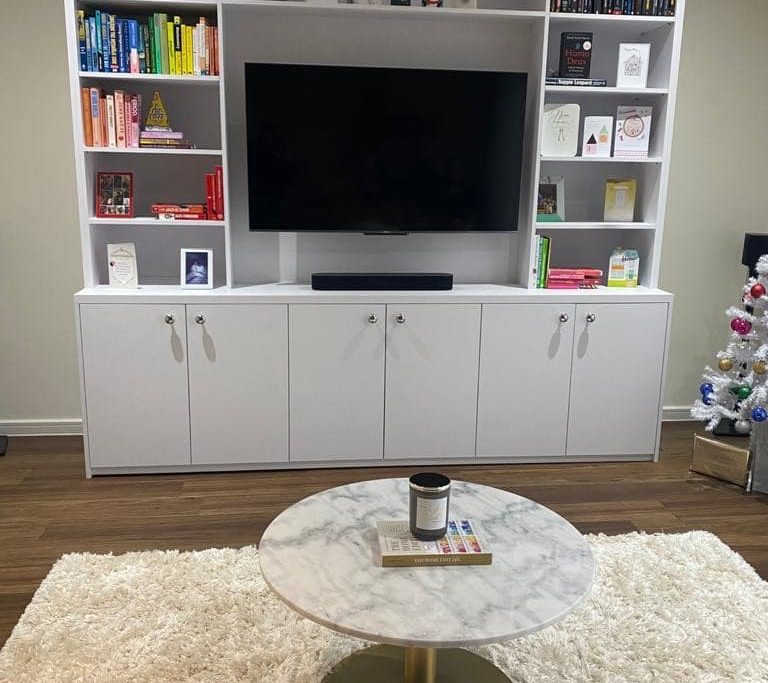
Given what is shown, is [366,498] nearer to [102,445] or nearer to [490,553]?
[490,553]

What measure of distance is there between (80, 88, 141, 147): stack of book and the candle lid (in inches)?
86.1

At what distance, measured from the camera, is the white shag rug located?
2008 millimetres

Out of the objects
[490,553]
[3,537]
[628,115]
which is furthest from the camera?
[628,115]

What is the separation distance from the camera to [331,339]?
10.7 ft

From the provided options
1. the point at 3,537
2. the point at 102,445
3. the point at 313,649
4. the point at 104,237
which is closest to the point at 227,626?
the point at 313,649

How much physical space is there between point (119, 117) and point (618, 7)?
224 cm

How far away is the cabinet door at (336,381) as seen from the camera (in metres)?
3.26

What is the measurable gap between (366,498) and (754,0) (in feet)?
11.0

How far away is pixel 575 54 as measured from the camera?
3365 millimetres

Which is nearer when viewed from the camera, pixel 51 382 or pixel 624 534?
pixel 624 534

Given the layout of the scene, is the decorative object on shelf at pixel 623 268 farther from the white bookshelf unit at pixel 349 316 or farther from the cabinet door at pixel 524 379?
the cabinet door at pixel 524 379

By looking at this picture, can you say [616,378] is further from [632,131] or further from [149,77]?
[149,77]

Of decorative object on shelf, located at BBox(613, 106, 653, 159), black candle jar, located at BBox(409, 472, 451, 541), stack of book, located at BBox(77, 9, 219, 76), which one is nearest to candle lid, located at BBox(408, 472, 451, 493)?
black candle jar, located at BBox(409, 472, 451, 541)

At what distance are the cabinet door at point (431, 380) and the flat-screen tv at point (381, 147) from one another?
45cm
